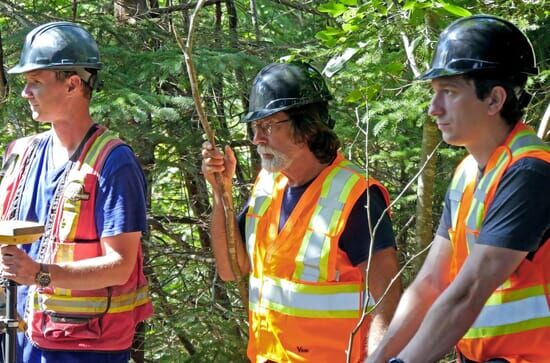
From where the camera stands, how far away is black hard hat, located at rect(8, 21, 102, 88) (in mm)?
4348

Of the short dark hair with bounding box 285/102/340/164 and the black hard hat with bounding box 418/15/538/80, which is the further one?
the short dark hair with bounding box 285/102/340/164

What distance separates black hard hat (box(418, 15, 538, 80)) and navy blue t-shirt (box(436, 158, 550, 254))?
36 centimetres

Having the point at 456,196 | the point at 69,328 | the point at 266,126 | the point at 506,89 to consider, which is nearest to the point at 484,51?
the point at 506,89

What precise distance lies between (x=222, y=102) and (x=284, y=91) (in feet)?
11.3

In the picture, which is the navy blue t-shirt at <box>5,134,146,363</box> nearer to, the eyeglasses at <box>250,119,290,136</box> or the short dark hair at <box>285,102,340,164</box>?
the eyeglasses at <box>250,119,290,136</box>

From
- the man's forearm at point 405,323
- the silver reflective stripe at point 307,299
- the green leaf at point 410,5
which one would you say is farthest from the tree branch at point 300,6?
the man's forearm at point 405,323

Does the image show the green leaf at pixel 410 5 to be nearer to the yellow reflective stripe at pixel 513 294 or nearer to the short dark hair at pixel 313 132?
the short dark hair at pixel 313 132

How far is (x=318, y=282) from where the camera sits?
12.8 feet

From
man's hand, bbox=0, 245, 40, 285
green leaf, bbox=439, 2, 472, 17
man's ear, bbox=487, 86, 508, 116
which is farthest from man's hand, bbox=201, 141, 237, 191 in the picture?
man's ear, bbox=487, 86, 508, 116

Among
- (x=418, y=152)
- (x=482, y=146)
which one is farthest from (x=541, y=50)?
(x=482, y=146)

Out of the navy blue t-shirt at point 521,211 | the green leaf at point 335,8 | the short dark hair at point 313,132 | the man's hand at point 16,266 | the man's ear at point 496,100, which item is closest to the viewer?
the navy blue t-shirt at point 521,211

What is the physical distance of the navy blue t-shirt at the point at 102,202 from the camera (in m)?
4.13

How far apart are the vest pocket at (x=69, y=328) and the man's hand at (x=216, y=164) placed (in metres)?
0.76

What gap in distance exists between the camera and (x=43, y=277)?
4.06m
